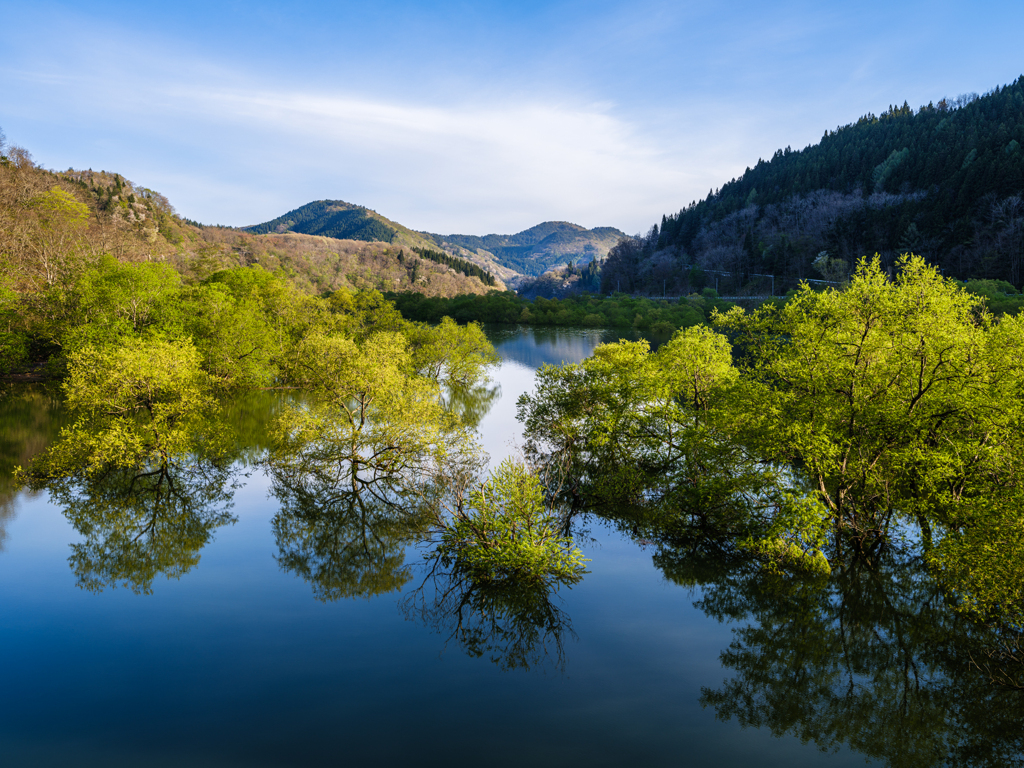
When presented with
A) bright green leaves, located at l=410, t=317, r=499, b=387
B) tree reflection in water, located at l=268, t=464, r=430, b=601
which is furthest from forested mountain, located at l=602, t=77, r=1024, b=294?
tree reflection in water, located at l=268, t=464, r=430, b=601

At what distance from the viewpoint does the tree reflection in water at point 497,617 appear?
15891mm

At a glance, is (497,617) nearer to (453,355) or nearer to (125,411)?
(125,411)

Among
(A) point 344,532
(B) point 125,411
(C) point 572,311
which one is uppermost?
(C) point 572,311

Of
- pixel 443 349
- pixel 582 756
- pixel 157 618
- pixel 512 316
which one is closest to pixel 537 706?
pixel 582 756

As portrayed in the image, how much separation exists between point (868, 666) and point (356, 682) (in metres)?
13.8

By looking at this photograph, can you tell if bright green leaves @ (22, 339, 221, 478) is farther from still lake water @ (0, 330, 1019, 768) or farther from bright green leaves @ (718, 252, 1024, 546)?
bright green leaves @ (718, 252, 1024, 546)

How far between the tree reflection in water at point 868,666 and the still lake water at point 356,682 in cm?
14

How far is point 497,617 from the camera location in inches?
688

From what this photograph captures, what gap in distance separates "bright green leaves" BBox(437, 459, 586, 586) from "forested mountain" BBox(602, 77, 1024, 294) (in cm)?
10789

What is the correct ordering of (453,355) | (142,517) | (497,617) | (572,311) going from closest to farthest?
(497,617) → (142,517) → (453,355) → (572,311)

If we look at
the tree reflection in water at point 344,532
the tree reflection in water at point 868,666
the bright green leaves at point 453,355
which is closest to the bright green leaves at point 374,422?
the tree reflection in water at point 344,532

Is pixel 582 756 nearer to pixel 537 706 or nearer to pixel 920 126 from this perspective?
pixel 537 706

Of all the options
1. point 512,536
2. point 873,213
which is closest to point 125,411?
point 512,536

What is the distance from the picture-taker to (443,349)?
185ft
